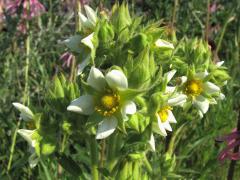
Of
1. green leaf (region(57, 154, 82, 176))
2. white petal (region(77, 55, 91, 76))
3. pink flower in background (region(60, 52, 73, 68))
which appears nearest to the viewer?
white petal (region(77, 55, 91, 76))

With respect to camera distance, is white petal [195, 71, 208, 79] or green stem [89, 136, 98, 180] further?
white petal [195, 71, 208, 79]

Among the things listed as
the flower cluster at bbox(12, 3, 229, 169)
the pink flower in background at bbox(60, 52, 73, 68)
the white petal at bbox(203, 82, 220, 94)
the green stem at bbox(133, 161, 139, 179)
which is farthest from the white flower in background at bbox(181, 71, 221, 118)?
the pink flower in background at bbox(60, 52, 73, 68)

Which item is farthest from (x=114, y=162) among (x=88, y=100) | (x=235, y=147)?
(x=235, y=147)

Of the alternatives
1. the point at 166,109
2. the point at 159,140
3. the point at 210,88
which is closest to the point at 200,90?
the point at 210,88

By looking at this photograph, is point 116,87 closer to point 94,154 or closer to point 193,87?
point 94,154

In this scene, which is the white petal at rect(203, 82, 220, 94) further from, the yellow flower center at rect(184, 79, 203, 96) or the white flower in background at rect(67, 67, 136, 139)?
the white flower in background at rect(67, 67, 136, 139)

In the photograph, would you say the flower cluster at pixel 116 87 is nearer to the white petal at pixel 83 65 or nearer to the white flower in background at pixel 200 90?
the white petal at pixel 83 65
